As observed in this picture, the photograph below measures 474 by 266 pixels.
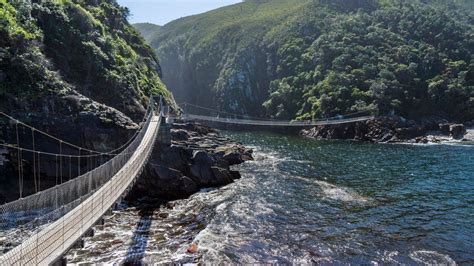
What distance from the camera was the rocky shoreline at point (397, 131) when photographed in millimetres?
57562

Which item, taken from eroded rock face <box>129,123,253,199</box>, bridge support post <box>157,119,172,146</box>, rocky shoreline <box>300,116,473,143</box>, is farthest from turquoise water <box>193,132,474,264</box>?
rocky shoreline <box>300,116,473,143</box>

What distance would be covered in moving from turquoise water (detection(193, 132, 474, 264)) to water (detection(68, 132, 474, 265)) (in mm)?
55

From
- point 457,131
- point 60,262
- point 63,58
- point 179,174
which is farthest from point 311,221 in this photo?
point 457,131

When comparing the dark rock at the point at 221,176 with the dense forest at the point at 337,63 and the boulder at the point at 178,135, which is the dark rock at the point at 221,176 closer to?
the boulder at the point at 178,135

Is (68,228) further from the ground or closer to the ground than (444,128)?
closer to the ground

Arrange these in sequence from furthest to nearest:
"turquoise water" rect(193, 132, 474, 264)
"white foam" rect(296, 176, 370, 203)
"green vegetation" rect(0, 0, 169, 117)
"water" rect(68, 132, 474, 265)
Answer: "green vegetation" rect(0, 0, 169, 117) < "white foam" rect(296, 176, 370, 203) < "turquoise water" rect(193, 132, 474, 264) < "water" rect(68, 132, 474, 265)

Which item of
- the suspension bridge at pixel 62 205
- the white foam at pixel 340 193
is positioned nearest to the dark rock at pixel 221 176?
the suspension bridge at pixel 62 205

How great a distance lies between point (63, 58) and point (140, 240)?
27732 mm

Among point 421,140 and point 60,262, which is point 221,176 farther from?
point 421,140

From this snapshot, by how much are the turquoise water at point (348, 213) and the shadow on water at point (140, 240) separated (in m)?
2.80

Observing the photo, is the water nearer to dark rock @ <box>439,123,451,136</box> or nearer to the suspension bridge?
the suspension bridge

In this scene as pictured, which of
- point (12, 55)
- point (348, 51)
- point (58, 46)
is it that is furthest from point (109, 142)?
point (348, 51)

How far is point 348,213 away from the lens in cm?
2281

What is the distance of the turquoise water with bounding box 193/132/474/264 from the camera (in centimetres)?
1747
